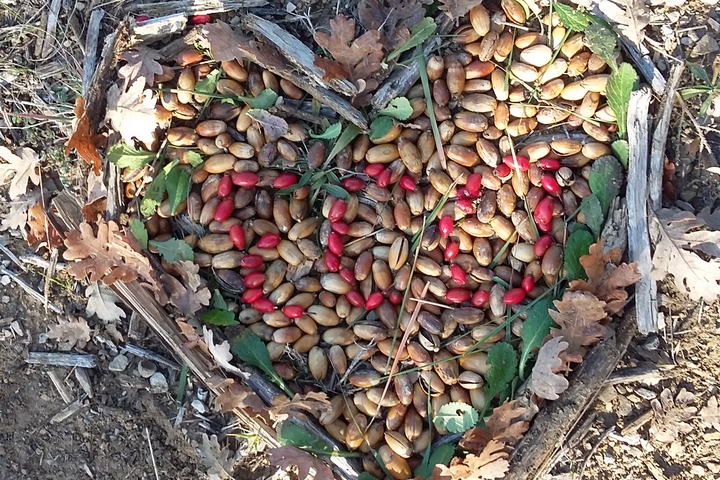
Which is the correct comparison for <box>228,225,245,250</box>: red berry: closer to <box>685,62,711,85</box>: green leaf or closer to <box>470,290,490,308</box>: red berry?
<box>470,290,490,308</box>: red berry

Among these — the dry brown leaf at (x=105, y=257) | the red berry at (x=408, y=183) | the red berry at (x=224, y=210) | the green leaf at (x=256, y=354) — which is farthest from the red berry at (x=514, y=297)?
the dry brown leaf at (x=105, y=257)

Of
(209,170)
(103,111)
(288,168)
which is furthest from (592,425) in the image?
(103,111)

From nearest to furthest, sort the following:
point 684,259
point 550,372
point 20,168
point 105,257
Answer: point 550,372
point 684,259
point 105,257
point 20,168

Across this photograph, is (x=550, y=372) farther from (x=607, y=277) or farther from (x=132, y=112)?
(x=132, y=112)

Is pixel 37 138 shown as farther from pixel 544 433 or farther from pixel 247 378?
pixel 544 433

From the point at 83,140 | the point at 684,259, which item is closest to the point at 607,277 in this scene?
the point at 684,259
